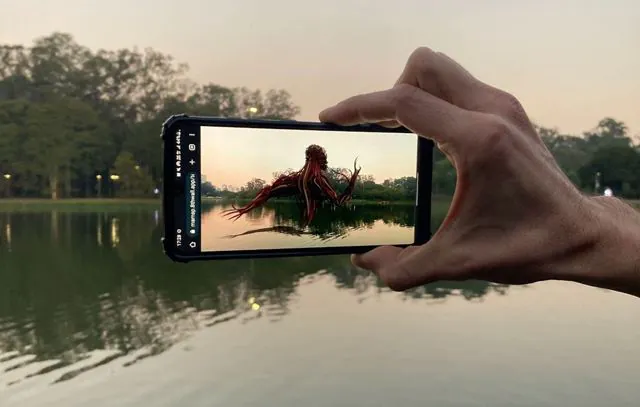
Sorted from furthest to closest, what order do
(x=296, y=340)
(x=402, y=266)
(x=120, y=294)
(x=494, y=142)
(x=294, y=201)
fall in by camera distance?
(x=120, y=294) < (x=296, y=340) < (x=294, y=201) < (x=402, y=266) < (x=494, y=142)

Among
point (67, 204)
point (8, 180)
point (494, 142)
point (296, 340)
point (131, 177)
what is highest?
point (494, 142)

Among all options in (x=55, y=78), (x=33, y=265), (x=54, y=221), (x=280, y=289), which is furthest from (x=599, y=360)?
(x=55, y=78)

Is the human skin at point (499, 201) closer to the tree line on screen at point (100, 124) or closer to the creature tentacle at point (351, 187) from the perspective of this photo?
the creature tentacle at point (351, 187)

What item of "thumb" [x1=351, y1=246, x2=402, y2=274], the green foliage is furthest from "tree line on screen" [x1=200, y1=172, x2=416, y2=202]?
the green foliage

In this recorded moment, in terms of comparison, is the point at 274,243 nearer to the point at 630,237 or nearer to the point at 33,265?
the point at 630,237

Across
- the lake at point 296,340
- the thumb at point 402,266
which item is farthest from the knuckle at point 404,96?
the lake at point 296,340

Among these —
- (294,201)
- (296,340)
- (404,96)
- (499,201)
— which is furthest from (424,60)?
(296,340)

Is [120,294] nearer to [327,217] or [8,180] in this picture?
[327,217]
